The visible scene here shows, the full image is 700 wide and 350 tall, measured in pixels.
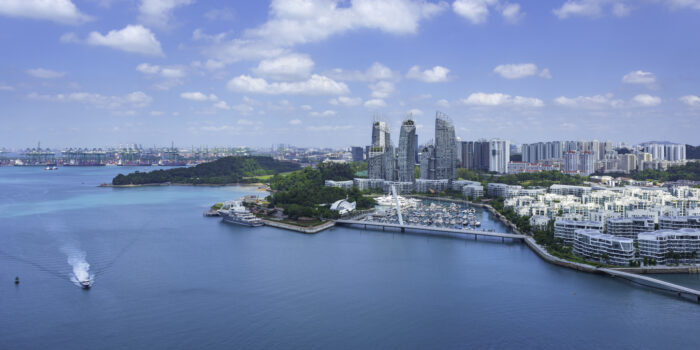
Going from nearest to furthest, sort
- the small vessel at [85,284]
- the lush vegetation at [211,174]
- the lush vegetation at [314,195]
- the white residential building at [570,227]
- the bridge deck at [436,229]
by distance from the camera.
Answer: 1. the small vessel at [85,284]
2. the white residential building at [570,227]
3. the bridge deck at [436,229]
4. the lush vegetation at [314,195]
5. the lush vegetation at [211,174]

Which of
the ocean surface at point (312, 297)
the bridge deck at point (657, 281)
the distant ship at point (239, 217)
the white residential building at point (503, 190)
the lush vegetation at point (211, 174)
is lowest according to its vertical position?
the ocean surface at point (312, 297)

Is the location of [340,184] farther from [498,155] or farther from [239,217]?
[498,155]

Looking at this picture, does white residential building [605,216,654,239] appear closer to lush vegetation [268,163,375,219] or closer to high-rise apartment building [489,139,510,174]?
lush vegetation [268,163,375,219]

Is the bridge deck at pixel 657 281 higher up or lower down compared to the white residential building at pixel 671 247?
lower down

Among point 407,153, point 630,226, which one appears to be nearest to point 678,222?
point 630,226

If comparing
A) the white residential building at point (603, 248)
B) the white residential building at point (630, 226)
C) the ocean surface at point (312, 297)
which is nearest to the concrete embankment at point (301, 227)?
the ocean surface at point (312, 297)

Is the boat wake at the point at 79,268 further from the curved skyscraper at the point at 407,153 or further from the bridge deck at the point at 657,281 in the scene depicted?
the curved skyscraper at the point at 407,153

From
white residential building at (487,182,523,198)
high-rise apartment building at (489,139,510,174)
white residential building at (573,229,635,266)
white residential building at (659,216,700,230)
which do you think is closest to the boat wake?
white residential building at (573,229,635,266)

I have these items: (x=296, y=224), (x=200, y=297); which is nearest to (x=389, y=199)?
(x=296, y=224)
